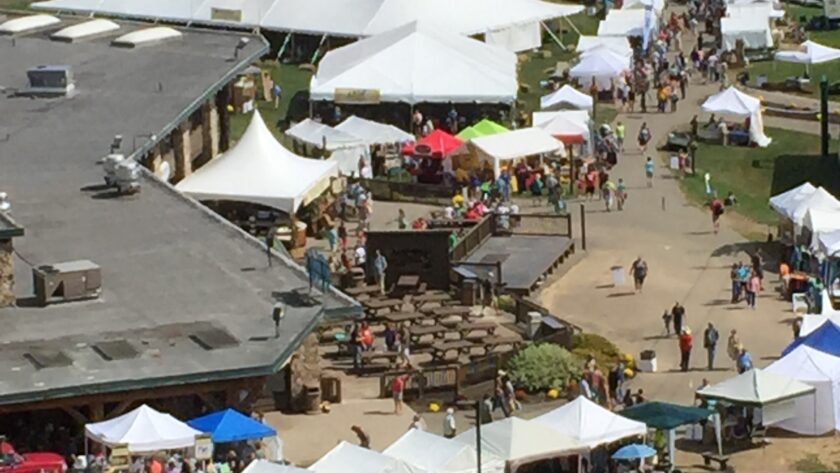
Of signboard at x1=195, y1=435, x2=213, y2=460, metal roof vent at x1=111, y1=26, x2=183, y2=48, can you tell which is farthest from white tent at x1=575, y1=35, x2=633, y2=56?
signboard at x1=195, y1=435, x2=213, y2=460

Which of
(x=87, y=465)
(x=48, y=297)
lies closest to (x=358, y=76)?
(x=48, y=297)

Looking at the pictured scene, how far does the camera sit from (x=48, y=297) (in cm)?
4834

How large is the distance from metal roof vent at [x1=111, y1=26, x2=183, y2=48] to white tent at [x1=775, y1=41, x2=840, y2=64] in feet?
75.9

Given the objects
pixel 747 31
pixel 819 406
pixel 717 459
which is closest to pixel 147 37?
pixel 747 31

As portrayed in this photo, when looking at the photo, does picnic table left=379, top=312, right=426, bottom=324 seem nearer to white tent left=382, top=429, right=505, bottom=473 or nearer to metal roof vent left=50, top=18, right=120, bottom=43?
white tent left=382, top=429, right=505, bottom=473

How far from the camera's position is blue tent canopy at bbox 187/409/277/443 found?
4438 centimetres

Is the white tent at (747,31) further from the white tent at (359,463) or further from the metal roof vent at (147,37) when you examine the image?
the white tent at (359,463)

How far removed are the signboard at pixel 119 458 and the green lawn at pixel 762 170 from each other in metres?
28.0

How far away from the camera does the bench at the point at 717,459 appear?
47312 mm

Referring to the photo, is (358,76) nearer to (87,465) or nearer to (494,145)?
(494,145)

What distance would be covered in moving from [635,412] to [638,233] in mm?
18372

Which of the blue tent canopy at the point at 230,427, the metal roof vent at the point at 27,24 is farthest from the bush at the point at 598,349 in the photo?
the metal roof vent at the point at 27,24

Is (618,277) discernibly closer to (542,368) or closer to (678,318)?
(678,318)

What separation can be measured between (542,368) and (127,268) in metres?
9.19
